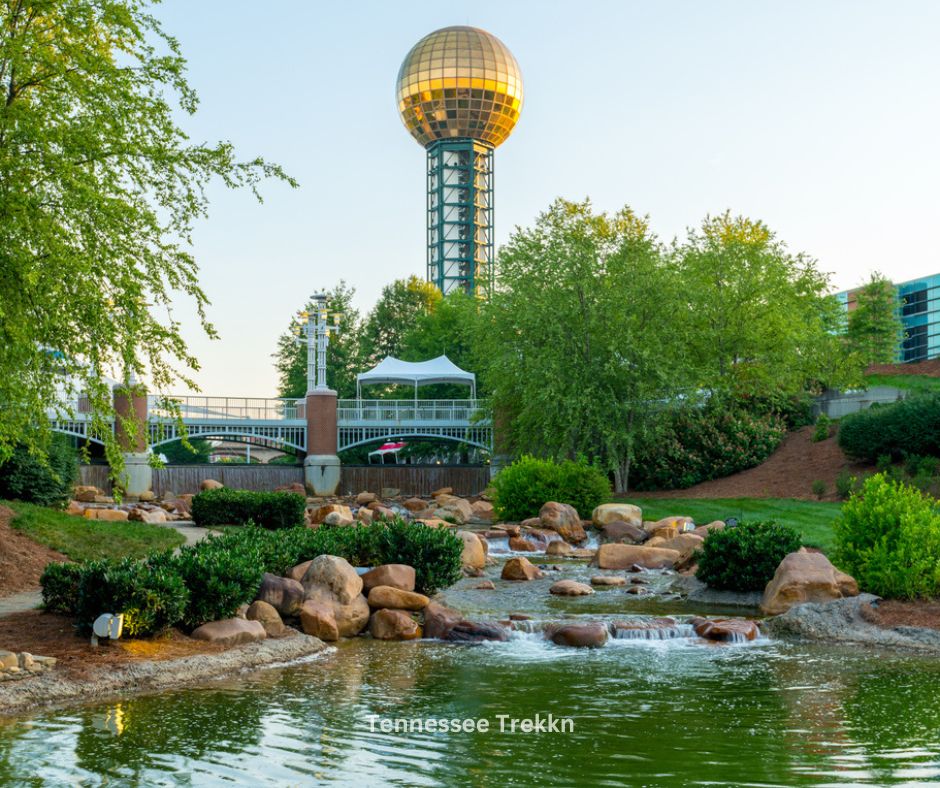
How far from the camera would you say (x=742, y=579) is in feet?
52.5

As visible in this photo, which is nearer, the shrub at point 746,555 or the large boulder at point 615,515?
the shrub at point 746,555

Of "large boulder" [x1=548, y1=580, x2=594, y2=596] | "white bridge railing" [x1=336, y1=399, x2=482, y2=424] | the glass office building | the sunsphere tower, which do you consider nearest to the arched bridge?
"white bridge railing" [x1=336, y1=399, x2=482, y2=424]

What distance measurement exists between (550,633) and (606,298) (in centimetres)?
2202

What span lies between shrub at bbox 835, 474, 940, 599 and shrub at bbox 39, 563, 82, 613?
10.3 meters

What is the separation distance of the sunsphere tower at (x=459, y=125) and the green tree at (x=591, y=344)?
6856cm

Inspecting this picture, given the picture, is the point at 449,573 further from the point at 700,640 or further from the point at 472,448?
the point at 472,448

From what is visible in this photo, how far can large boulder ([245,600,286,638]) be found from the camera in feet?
39.6

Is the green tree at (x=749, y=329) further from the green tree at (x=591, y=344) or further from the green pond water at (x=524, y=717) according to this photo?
the green pond water at (x=524, y=717)

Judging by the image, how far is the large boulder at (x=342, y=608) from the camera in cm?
1300

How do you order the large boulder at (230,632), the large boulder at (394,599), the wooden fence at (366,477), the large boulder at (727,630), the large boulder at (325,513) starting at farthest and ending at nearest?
1. the wooden fence at (366,477)
2. the large boulder at (325,513)
3. the large boulder at (394,599)
4. the large boulder at (727,630)
5. the large boulder at (230,632)

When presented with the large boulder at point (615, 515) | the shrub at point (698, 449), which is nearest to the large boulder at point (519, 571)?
the large boulder at point (615, 515)

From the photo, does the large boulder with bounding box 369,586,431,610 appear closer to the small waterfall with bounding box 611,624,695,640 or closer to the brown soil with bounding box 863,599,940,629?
the small waterfall with bounding box 611,624,695,640

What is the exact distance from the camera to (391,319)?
70.9 m

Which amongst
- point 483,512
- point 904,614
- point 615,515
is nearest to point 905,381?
point 483,512
